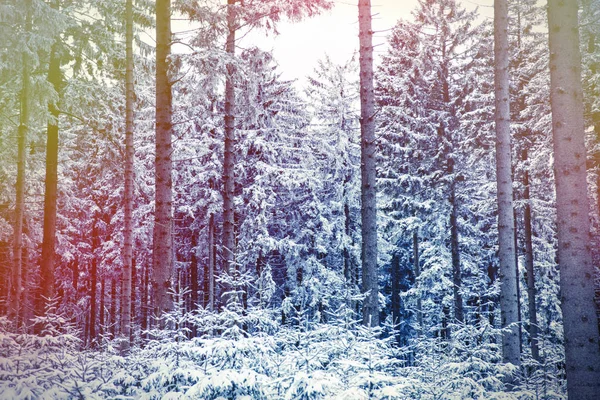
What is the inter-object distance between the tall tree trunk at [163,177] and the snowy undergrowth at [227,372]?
1644 millimetres

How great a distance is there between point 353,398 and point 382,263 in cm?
2391

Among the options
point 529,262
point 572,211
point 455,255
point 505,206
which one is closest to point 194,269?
point 455,255

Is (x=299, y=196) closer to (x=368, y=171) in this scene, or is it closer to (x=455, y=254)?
(x=455, y=254)

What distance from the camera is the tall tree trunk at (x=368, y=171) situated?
37.0 feet

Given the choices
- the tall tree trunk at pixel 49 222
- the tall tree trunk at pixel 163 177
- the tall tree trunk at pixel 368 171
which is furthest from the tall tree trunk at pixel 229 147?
the tall tree trunk at pixel 49 222

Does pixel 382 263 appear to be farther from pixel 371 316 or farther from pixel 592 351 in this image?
pixel 592 351

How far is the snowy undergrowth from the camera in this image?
580 cm

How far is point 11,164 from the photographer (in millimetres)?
19188

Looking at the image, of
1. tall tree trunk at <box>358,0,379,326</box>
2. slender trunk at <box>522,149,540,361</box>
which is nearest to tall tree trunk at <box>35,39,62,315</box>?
tall tree trunk at <box>358,0,379,326</box>

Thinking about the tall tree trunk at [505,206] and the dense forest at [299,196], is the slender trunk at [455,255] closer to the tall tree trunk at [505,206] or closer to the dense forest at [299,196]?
the dense forest at [299,196]

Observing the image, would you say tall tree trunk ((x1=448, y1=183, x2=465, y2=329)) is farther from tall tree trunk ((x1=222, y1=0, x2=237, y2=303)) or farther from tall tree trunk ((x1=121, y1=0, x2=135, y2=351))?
tall tree trunk ((x1=121, y1=0, x2=135, y2=351))

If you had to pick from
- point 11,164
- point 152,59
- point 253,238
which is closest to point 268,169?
point 253,238

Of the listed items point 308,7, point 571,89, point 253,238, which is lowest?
point 253,238

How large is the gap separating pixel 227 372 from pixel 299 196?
17.6 m
